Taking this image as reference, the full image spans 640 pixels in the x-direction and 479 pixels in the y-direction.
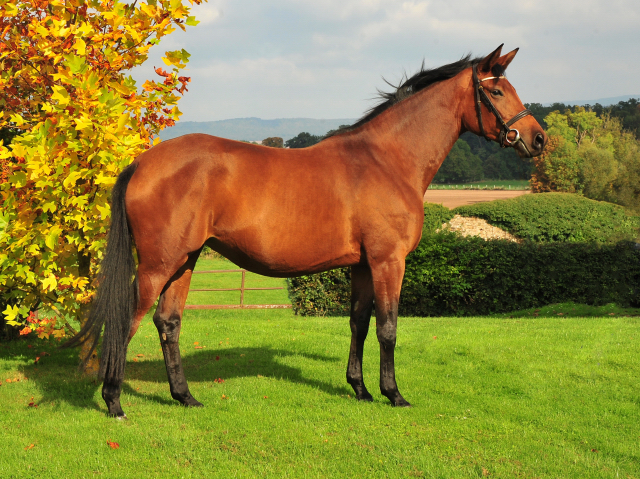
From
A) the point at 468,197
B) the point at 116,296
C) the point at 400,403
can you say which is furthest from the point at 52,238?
the point at 468,197

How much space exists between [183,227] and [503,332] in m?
6.51

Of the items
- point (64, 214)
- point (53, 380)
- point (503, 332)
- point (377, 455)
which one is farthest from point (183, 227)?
point (503, 332)

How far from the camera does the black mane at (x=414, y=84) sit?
18.1ft

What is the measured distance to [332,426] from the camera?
475 cm

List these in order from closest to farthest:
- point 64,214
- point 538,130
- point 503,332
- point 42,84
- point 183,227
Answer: point 183,227
point 538,130
point 64,214
point 42,84
point 503,332

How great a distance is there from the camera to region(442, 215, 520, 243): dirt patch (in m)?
22.9

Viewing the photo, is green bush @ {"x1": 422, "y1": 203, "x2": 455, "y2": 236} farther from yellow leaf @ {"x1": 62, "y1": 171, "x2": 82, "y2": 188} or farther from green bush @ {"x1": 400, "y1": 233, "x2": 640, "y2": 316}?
yellow leaf @ {"x1": 62, "y1": 171, "x2": 82, "y2": 188}

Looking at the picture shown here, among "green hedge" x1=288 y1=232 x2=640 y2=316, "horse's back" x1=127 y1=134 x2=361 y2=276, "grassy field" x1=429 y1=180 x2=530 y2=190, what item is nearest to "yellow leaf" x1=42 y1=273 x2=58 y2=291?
"horse's back" x1=127 y1=134 x2=361 y2=276

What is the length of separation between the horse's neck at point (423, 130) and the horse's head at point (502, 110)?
199 mm

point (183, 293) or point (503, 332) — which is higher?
point (183, 293)

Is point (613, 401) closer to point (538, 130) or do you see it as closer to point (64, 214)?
point (538, 130)

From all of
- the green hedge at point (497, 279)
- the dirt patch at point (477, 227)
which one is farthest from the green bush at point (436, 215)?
the green hedge at point (497, 279)

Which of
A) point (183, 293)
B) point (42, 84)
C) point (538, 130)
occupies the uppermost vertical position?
point (42, 84)

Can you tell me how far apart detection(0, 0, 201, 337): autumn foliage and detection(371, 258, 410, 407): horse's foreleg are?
2.83 meters
